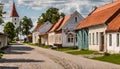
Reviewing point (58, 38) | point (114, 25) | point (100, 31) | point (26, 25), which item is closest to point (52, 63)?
point (114, 25)

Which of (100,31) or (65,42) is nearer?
(100,31)

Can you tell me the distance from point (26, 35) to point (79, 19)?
10423cm

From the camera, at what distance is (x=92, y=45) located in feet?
167

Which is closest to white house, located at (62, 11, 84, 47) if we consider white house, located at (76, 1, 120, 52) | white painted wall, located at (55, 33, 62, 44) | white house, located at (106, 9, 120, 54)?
white painted wall, located at (55, 33, 62, 44)

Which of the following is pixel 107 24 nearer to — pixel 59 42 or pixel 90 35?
pixel 90 35

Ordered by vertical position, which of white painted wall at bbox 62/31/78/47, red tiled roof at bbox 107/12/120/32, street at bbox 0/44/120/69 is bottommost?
street at bbox 0/44/120/69

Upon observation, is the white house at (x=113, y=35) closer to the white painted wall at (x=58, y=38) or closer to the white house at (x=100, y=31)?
the white house at (x=100, y=31)

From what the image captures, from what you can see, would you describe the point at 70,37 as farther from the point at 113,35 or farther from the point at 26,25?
the point at 26,25

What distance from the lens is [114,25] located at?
40.7 metres

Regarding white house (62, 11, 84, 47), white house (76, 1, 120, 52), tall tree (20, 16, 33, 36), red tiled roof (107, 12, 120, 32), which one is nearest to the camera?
red tiled roof (107, 12, 120, 32)

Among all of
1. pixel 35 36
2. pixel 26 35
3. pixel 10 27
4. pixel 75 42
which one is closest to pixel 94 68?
pixel 75 42

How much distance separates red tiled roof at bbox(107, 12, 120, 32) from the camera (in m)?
39.2

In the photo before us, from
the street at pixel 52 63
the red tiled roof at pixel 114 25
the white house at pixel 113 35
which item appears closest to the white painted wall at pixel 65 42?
the white house at pixel 113 35

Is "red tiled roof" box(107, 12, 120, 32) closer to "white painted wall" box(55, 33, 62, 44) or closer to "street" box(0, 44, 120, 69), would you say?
"street" box(0, 44, 120, 69)
